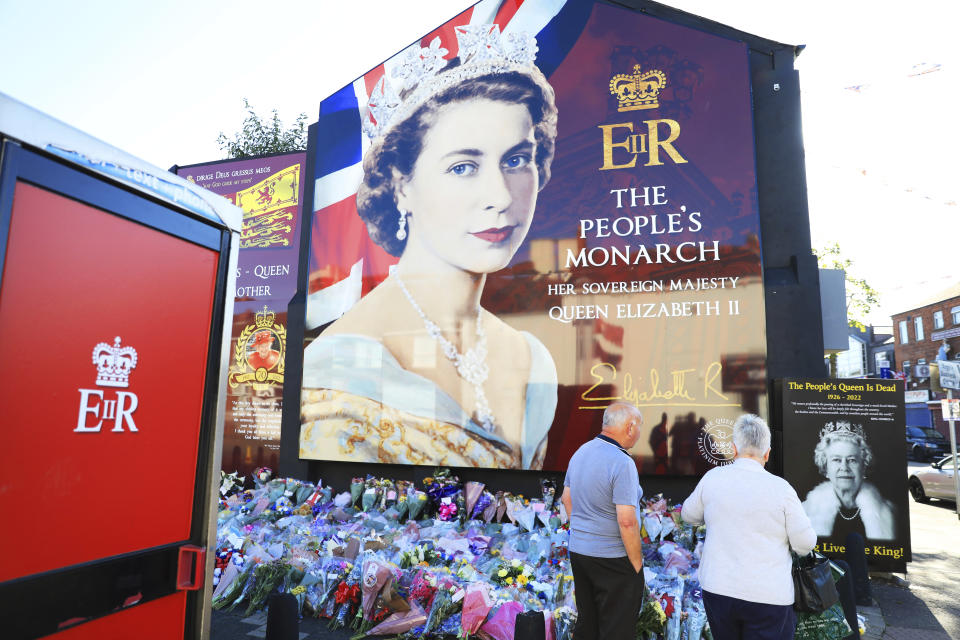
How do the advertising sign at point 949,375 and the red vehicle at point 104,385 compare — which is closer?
the red vehicle at point 104,385

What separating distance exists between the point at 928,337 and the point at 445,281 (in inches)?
1430

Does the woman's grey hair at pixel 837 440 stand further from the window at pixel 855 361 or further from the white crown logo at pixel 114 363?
the window at pixel 855 361

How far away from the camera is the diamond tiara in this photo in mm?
8266

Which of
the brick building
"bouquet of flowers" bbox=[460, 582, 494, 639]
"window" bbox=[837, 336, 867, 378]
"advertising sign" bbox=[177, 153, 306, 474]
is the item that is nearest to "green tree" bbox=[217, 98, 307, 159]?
"advertising sign" bbox=[177, 153, 306, 474]

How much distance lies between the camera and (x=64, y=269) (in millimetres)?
2064

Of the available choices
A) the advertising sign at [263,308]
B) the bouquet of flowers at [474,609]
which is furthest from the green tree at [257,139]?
the bouquet of flowers at [474,609]

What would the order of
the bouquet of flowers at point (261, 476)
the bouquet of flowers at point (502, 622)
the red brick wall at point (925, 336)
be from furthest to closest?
the red brick wall at point (925, 336) < the bouquet of flowers at point (261, 476) < the bouquet of flowers at point (502, 622)

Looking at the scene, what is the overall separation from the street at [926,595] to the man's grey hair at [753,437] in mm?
3245

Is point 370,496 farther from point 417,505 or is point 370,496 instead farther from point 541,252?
point 541,252

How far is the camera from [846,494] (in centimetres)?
606

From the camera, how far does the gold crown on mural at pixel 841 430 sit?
6.17m

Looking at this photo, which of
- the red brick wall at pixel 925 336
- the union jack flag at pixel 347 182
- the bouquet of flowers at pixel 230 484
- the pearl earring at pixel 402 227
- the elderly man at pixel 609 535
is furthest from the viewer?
the red brick wall at pixel 925 336

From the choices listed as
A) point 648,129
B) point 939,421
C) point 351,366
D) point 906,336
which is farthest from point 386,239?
point 906,336

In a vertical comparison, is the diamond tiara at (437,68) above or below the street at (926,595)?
above
